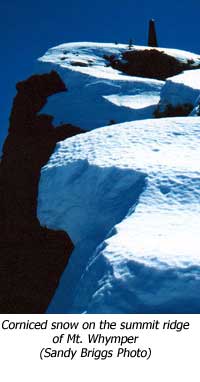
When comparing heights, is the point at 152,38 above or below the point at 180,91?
above

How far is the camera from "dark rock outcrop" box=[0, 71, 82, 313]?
14.0 metres

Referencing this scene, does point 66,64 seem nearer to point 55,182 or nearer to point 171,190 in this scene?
point 55,182

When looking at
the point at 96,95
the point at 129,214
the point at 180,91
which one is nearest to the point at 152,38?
the point at 96,95

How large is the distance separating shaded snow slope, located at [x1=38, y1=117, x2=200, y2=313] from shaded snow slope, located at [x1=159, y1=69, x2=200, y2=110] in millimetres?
5821

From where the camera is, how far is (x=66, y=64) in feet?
71.5

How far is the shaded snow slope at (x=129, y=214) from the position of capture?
4.98 meters

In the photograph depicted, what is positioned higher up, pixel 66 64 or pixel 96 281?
pixel 66 64

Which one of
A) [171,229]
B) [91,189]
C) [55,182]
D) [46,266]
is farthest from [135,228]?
[46,266]

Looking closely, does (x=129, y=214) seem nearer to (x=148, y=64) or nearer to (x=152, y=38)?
(x=148, y=64)

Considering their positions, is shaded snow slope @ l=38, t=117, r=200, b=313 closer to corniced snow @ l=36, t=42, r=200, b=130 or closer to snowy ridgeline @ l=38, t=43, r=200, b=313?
snowy ridgeline @ l=38, t=43, r=200, b=313

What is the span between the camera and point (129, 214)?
682 cm

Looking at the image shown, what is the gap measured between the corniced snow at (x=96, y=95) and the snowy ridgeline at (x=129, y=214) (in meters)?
7.75

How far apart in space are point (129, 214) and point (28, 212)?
10.5 meters
